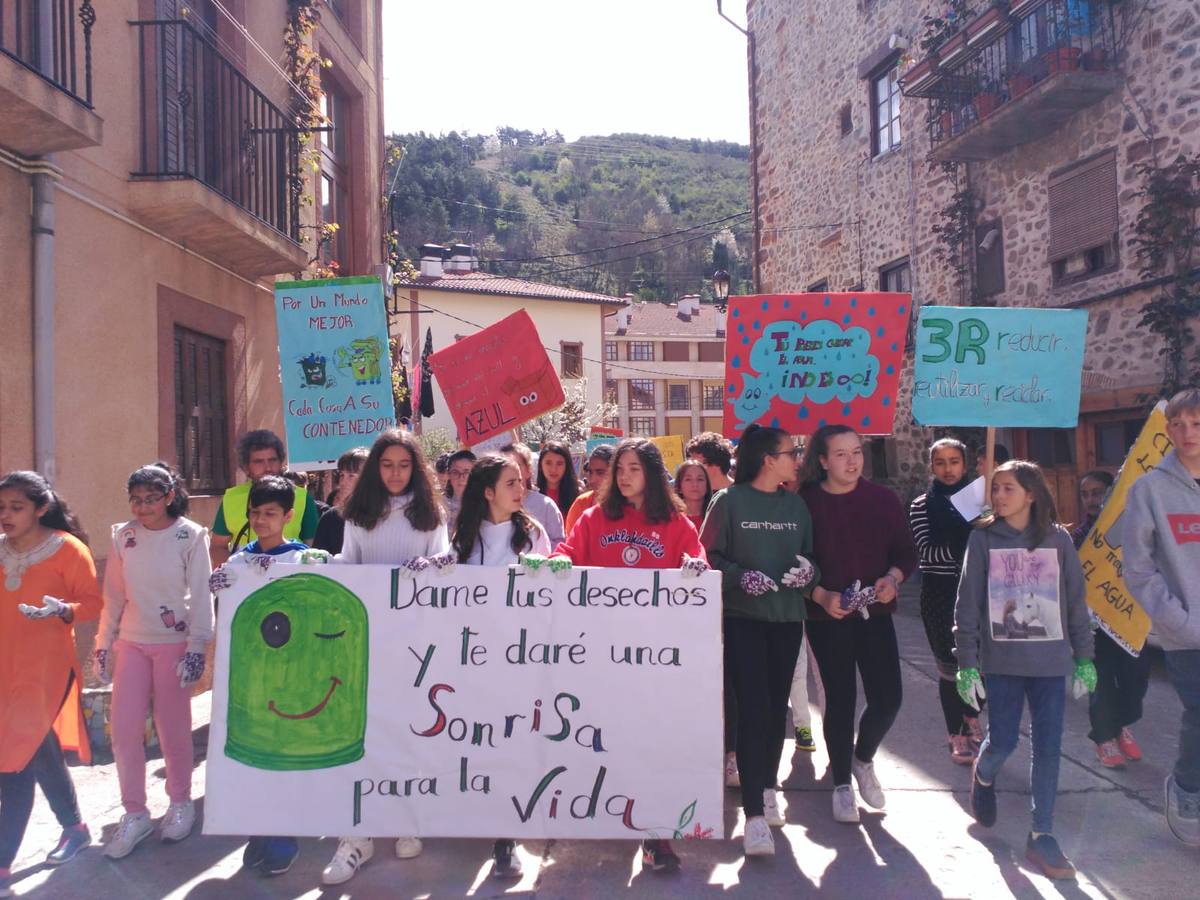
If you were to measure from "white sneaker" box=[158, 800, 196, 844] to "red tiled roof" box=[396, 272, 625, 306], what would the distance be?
41.1 metres

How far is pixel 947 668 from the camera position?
5410mm

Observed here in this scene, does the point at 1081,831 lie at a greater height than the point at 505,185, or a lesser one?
lesser

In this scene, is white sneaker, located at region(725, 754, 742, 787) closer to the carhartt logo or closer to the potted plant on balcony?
the carhartt logo

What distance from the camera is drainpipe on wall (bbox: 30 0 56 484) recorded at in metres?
6.59

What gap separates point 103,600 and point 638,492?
2347mm

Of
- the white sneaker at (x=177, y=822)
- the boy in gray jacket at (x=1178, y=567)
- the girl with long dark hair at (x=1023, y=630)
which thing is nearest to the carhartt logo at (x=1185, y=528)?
the boy in gray jacket at (x=1178, y=567)

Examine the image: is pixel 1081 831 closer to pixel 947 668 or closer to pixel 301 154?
pixel 947 668

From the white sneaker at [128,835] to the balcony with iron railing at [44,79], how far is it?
157 inches

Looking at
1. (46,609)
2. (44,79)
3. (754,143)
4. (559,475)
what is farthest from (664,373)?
(46,609)

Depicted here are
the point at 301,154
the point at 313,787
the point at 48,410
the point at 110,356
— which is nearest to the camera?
the point at 313,787

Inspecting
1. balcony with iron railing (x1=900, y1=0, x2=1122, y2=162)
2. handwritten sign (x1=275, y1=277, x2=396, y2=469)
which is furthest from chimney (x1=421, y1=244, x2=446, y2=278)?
handwritten sign (x1=275, y1=277, x2=396, y2=469)

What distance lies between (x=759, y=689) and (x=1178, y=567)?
1.76 meters

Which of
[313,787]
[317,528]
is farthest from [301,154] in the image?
[313,787]

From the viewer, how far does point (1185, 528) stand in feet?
13.9
